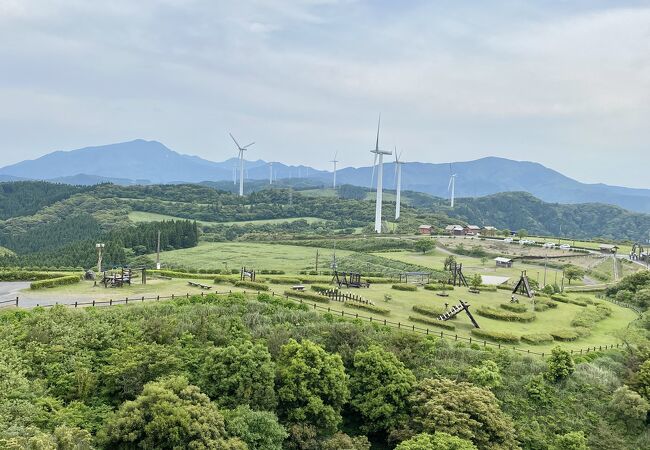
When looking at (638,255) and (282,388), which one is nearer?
(282,388)

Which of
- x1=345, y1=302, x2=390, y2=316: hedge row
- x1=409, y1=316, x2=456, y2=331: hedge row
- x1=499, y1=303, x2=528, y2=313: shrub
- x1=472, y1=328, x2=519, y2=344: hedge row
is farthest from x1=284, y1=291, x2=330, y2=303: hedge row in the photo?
x1=499, y1=303, x2=528, y2=313: shrub

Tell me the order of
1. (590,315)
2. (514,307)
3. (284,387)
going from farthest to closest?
(590,315) < (514,307) < (284,387)

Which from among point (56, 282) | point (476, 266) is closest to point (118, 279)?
point (56, 282)

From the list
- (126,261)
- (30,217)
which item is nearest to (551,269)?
(126,261)

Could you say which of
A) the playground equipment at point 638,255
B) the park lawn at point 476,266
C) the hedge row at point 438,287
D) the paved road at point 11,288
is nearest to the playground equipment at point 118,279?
the paved road at point 11,288

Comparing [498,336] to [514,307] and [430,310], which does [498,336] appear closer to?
[430,310]

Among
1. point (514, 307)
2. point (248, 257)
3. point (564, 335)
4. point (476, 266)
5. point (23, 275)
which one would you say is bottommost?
point (248, 257)

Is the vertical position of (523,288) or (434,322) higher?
(523,288)

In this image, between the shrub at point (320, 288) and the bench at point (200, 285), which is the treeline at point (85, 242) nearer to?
the bench at point (200, 285)

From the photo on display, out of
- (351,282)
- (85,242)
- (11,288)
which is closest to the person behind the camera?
(11,288)
